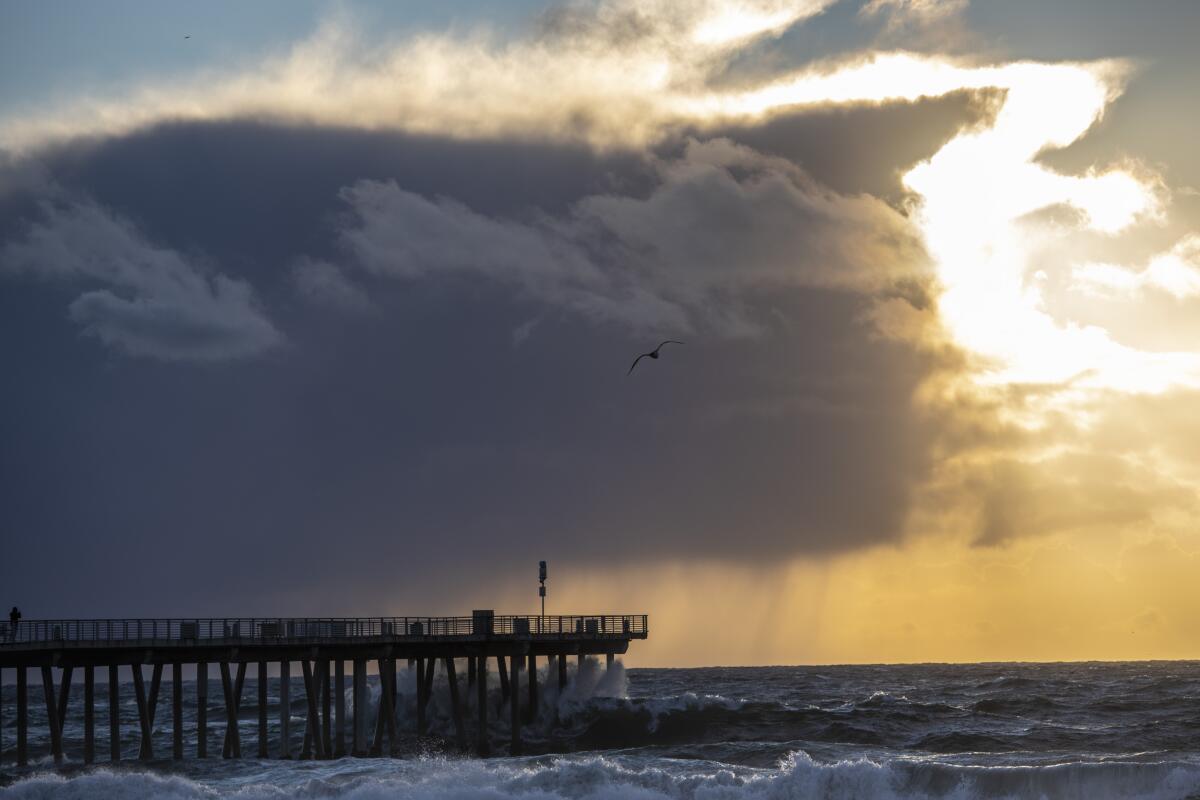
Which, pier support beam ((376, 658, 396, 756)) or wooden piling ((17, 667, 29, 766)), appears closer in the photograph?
wooden piling ((17, 667, 29, 766))

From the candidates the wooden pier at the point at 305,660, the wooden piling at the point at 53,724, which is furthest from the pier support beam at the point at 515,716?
the wooden piling at the point at 53,724

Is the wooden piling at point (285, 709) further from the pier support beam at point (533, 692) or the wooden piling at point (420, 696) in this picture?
the pier support beam at point (533, 692)

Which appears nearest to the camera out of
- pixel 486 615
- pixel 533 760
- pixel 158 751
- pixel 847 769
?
pixel 847 769

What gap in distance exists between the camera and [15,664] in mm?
58906

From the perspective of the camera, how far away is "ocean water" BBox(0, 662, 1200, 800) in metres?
56.1

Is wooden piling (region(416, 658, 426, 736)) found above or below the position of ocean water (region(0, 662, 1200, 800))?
above

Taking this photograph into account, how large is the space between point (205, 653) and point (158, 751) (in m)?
33.3

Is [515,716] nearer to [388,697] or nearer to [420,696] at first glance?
[420,696]

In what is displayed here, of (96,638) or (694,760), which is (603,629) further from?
(96,638)

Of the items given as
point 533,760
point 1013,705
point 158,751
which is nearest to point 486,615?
point 533,760

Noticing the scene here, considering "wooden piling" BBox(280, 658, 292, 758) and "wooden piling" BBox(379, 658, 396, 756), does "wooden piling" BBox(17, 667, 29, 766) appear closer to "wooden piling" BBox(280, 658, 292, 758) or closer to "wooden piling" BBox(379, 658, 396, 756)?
"wooden piling" BBox(280, 658, 292, 758)

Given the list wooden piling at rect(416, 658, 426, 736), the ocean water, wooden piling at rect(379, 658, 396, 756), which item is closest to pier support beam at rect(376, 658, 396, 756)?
wooden piling at rect(379, 658, 396, 756)

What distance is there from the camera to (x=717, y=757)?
219 feet

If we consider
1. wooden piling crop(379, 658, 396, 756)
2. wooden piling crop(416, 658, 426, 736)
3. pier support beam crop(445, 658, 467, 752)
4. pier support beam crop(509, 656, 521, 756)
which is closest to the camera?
wooden piling crop(379, 658, 396, 756)
